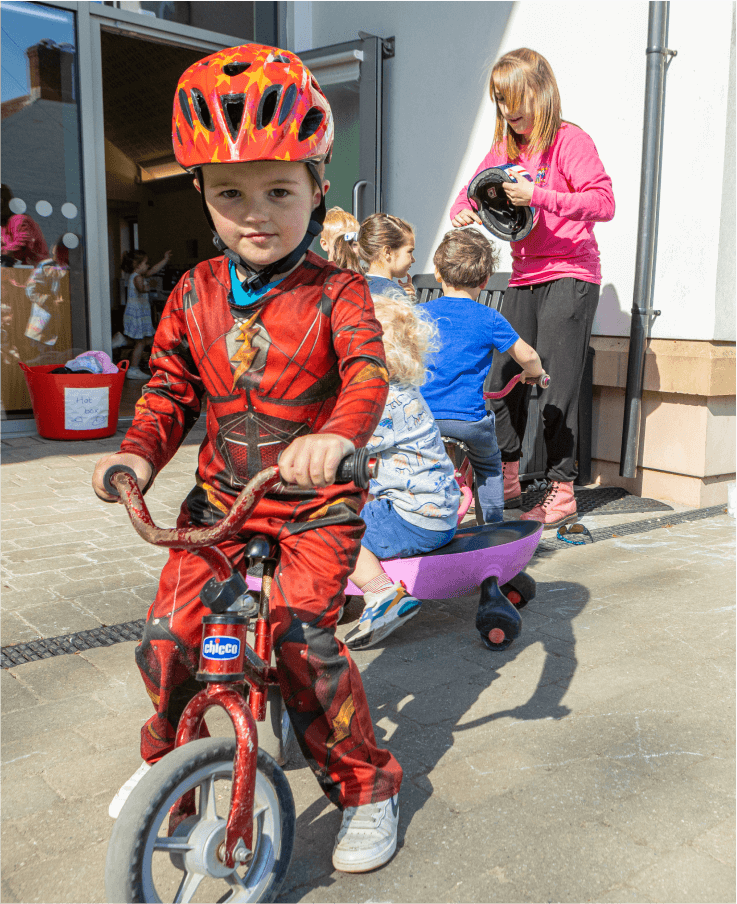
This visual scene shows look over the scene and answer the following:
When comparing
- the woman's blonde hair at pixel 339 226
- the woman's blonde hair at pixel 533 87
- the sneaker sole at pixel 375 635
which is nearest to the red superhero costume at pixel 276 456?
the sneaker sole at pixel 375 635

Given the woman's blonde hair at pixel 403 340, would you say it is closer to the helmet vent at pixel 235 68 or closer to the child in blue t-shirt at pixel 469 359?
the child in blue t-shirt at pixel 469 359

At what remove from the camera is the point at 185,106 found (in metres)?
1.88

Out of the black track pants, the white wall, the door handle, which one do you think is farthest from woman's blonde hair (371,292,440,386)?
the door handle

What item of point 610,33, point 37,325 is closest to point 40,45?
point 37,325

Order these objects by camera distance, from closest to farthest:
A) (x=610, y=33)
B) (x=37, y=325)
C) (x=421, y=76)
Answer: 1. (x=610, y=33)
2. (x=421, y=76)
3. (x=37, y=325)

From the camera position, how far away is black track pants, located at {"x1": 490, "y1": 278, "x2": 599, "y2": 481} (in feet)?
15.8

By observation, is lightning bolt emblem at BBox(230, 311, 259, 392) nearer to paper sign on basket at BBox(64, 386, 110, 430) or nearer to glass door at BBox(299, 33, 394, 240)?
paper sign on basket at BBox(64, 386, 110, 430)

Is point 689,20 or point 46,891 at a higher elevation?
point 689,20

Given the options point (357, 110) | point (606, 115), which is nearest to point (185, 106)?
point (606, 115)

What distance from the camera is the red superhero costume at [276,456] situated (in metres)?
1.86

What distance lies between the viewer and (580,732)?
262 cm

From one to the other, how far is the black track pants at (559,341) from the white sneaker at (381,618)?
260cm

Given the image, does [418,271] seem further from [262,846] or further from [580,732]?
[262,846]

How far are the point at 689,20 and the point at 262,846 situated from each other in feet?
17.4
